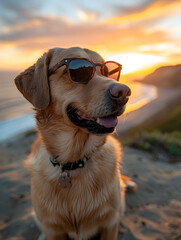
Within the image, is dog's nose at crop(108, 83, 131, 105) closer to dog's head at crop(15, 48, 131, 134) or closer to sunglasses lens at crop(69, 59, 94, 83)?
dog's head at crop(15, 48, 131, 134)

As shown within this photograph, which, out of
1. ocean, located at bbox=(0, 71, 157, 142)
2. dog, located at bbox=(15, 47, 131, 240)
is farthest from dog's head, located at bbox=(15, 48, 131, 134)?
ocean, located at bbox=(0, 71, 157, 142)

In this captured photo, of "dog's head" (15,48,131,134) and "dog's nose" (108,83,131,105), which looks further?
"dog's head" (15,48,131,134)

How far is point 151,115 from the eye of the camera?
17.1 metres

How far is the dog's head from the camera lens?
1782 millimetres

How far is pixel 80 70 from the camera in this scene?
201 cm

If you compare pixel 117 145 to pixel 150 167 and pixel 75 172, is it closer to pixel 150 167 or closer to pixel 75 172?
pixel 75 172

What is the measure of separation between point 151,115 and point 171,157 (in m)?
12.4

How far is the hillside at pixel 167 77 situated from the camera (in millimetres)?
35309

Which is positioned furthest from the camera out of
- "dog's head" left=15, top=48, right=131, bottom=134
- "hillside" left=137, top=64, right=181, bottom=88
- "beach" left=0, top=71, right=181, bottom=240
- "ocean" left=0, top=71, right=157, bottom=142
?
"hillside" left=137, top=64, right=181, bottom=88

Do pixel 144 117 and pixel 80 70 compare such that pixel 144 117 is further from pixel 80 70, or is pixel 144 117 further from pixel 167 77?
pixel 167 77

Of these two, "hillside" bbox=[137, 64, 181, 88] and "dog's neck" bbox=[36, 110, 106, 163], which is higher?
"dog's neck" bbox=[36, 110, 106, 163]

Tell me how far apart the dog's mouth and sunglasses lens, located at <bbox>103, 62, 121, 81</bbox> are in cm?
78

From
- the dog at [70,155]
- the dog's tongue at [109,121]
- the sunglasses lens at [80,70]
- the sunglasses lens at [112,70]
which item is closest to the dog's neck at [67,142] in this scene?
the dog at [70,155]

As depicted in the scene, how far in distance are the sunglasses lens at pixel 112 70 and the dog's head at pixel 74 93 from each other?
114 millimetres
